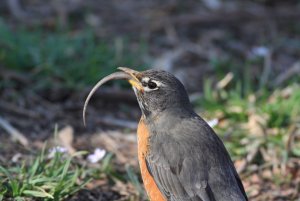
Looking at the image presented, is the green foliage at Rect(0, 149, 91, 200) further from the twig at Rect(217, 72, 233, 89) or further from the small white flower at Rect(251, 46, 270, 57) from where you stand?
the small white flower at Rect(251, 46, 270, 57)

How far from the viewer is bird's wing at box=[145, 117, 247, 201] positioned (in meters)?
5.46

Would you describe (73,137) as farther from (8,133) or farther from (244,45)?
(244,45)

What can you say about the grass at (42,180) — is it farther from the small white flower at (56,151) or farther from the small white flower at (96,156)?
the small white flower at (96,156)

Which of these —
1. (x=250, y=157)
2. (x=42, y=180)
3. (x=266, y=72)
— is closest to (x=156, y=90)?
(x=42, y=180)

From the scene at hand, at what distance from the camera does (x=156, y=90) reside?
→ 5.97m

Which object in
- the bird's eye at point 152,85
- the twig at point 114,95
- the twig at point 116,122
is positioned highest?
the bird's eye at point 152,85

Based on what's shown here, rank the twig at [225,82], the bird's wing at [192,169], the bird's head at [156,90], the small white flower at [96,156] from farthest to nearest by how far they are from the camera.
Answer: the twig at [225,82] < the small white flower at [96,156] < the bird's head at [156,90] < the bird's wing at [192,169]

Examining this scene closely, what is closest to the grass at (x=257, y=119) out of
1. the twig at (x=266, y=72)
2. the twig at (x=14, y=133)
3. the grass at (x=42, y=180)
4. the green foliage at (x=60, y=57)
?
the twig at (x=266, y=72)

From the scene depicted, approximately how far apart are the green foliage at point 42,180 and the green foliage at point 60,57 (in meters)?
2.16

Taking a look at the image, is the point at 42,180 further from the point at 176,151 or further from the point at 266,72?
the point at 266,72

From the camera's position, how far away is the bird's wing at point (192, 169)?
5.46 metres

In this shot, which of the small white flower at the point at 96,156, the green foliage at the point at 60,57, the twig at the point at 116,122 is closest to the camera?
the small white flower at the point at 96,156

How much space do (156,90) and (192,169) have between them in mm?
844

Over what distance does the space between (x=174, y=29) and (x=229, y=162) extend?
5.27 m
